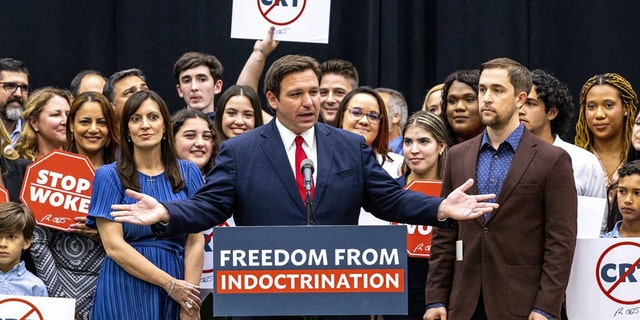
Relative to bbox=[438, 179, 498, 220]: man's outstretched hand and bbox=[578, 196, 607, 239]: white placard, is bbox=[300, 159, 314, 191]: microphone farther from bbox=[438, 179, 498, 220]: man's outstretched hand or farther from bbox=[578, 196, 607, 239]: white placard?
bbox=[578, 196, 607, 239]: white placard

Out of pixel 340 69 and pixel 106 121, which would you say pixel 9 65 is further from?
pixel 340 69

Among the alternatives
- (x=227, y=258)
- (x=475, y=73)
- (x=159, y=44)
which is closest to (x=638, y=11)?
(x=475, y=73)

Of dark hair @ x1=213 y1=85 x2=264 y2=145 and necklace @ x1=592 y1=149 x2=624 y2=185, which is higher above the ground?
dark hair @ x1=213 y1=85 x2=264 y2=145

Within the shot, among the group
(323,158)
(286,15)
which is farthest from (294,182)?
(286,15)

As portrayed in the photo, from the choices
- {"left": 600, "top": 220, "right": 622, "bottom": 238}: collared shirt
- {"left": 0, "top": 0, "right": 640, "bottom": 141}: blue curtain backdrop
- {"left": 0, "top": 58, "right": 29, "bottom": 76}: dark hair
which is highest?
{"left": 0, "top": 0, "right": 640, "bottom": 141}: blue curtain backdrop

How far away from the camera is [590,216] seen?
5.42 m

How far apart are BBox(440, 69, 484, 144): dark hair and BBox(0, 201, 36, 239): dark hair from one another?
2367mm

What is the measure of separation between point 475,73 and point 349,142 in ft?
5.97

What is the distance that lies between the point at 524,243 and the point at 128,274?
1.87 m

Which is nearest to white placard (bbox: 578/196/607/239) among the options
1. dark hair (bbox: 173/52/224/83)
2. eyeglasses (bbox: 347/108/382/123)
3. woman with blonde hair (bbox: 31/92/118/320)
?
eyeglasses (bbox: 347/108/382/123)

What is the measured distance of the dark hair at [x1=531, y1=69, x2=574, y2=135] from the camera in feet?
20.7

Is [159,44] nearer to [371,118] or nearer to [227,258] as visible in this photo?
[371,118]

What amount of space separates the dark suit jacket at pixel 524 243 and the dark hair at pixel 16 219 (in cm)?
210

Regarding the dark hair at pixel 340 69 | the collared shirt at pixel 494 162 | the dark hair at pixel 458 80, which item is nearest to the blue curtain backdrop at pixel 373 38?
the dark hair at pixel 340 69
